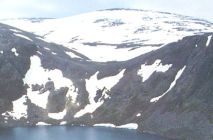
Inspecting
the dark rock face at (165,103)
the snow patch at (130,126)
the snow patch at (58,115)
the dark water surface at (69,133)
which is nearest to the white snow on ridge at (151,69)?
the dark rock face at (165,103)

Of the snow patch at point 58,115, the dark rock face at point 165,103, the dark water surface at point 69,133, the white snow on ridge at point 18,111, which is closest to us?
the dark rock face at point 165,103

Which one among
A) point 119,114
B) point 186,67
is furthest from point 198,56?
point 119,114

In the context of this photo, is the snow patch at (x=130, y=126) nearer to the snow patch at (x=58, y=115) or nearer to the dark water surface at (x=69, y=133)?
the dark water surface at (x=69, y=133)

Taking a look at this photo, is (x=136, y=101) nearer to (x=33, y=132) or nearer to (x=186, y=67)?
(x=186, y=67)

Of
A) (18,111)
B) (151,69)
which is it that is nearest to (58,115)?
(18,111)

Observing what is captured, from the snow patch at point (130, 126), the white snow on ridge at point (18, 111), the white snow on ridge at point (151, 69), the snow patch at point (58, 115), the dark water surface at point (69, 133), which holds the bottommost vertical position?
the dark water surface at point (69, 133)

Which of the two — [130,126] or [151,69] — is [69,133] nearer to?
[130,126]

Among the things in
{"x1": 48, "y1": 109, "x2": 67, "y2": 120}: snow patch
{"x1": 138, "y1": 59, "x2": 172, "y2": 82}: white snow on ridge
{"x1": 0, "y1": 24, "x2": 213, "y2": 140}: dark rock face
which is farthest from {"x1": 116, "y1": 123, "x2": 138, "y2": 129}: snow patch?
{"x1": 48, "y1": 109, "x2": 67, "y2": 120}: snow patch

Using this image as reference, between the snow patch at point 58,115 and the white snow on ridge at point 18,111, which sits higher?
the white snow on ridge at point 18,111
